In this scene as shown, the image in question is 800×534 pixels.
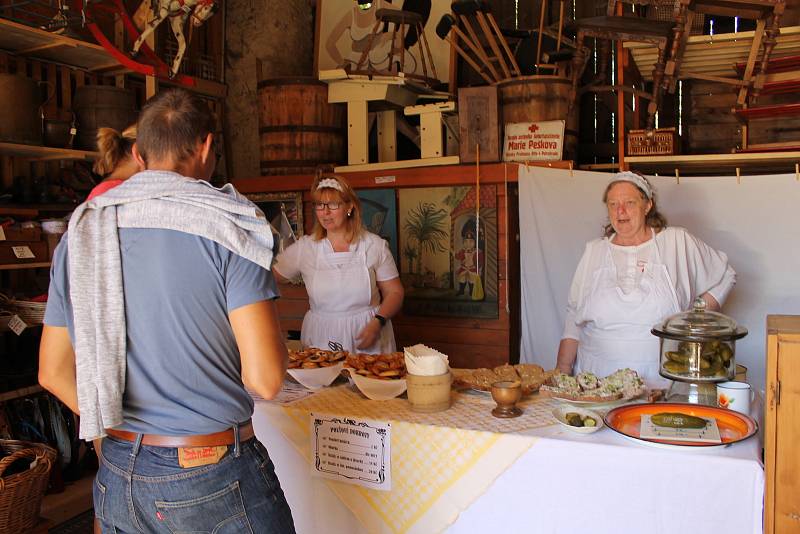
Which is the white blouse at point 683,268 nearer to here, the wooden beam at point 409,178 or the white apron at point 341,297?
the white apron at point 341,297

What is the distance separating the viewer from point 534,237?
14.8ft

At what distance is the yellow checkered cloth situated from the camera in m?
2.21

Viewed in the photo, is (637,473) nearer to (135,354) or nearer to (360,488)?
(360,488)

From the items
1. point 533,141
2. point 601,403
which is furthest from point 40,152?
point 601,403

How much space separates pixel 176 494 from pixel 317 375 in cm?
116

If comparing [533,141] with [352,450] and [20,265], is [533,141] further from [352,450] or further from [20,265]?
[20,265]

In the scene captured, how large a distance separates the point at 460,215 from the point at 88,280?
3326 millimetres

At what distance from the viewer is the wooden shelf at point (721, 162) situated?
4.09 metres

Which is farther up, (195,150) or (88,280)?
(195,150)

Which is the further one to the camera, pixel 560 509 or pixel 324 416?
pixel 324 416

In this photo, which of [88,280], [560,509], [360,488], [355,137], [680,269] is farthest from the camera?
[355,137]

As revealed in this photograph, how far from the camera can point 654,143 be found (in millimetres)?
4203

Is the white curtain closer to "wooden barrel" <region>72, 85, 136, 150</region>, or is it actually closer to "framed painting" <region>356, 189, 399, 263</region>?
"framed painting" <region>356, 189, 399, 263</region>

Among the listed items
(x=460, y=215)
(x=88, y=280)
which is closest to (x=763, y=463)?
(x=88, y=280)
